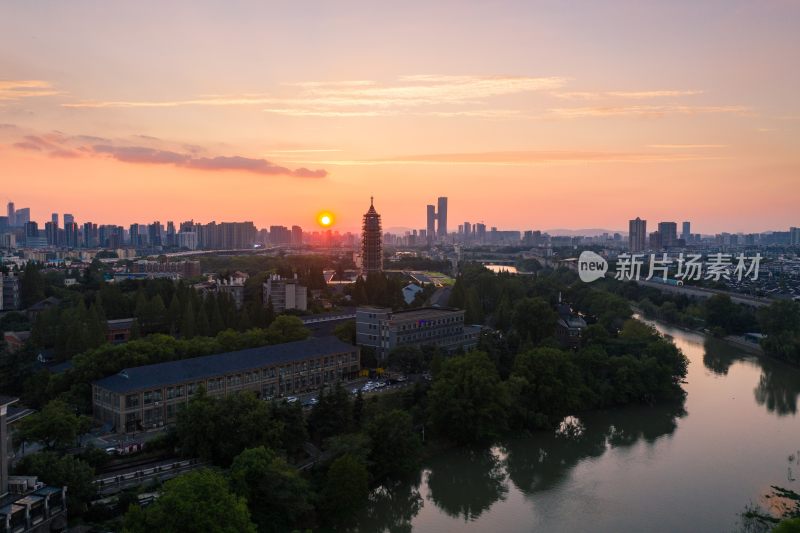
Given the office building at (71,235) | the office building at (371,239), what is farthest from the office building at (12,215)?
the office building at (371,239)

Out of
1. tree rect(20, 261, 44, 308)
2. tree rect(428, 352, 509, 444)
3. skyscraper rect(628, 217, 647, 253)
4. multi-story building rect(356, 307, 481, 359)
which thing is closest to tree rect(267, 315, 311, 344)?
multi-story building rect(356, 307, 481, 359)

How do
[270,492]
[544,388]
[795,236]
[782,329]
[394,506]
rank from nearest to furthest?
[270,492] < [394,506] < [544,388] < [782,329] < [795,236]

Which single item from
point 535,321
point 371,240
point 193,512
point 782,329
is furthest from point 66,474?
point 371,240

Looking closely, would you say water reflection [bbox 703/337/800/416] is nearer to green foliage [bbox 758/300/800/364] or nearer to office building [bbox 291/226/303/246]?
green foliage [bbox 758/300/800/364]

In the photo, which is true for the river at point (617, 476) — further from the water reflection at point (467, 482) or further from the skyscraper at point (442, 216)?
the skyscraper at point (442, 216)

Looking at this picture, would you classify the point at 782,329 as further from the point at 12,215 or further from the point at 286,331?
the point at 12,215

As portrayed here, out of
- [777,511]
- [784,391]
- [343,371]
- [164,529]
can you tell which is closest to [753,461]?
[777,511]
